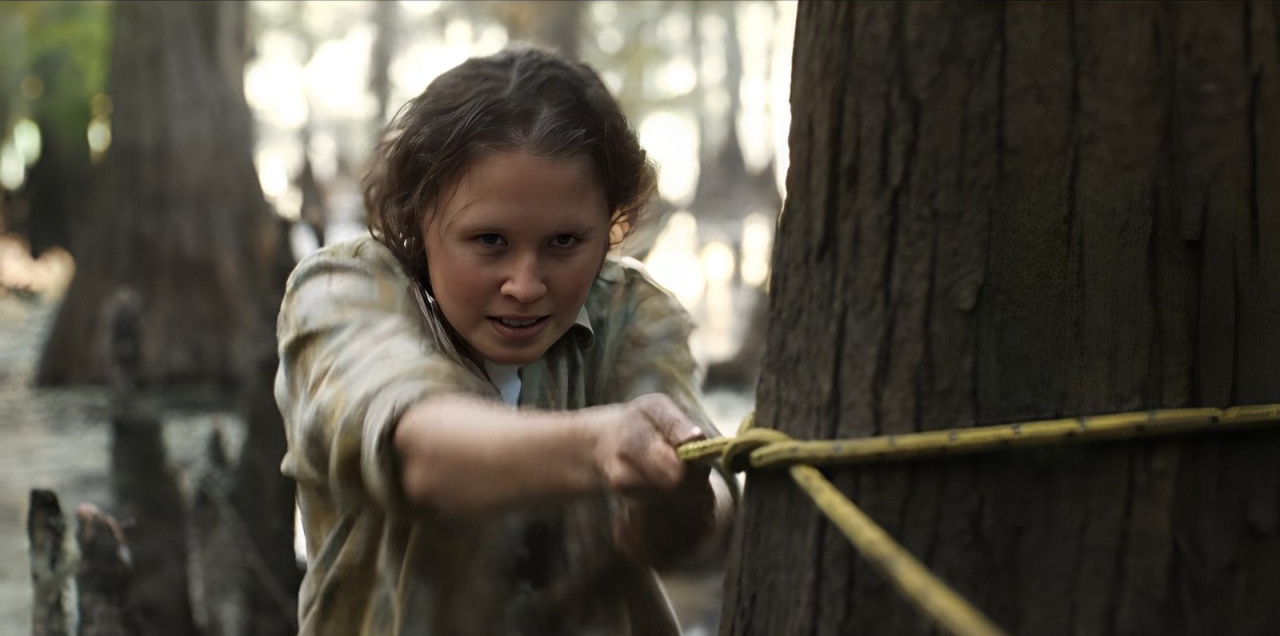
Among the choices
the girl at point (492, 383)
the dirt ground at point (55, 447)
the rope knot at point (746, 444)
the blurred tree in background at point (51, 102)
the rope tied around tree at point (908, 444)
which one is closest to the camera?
the rope tied around tree at point (908, 444)

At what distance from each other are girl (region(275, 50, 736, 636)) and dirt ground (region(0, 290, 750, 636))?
3.49m

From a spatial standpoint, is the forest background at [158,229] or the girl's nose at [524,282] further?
the forest background at [158,229]

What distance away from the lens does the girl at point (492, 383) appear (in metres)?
1.58

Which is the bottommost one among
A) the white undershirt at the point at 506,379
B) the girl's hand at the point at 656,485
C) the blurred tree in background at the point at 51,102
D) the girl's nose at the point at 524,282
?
the girl's hand at the point at 656,485

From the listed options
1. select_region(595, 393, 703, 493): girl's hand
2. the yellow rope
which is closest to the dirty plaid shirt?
select_region(595, 393, 703, 493): girl's hand

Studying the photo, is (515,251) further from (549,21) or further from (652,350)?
(549,21)

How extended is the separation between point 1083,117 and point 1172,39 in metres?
0.12

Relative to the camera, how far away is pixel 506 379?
2.04 metres

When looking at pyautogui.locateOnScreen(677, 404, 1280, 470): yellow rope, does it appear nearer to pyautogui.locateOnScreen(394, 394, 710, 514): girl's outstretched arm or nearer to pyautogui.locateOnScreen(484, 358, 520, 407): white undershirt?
pyautogui.locateOnScreen(394, 394, 710, 514): girl's outstretched arm

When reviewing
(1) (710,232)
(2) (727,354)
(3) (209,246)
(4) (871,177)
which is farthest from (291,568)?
(1) (710,232)

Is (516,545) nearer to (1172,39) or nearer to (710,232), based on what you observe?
(1172,39)

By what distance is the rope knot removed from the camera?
148cm

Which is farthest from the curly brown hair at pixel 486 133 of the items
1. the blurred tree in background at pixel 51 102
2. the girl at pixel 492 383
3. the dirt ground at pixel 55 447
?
the blurred tree in background at pixel 51 102

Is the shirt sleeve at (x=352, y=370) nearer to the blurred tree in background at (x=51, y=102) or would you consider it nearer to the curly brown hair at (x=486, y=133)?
the curly brown hair at (x=486, y=133)
